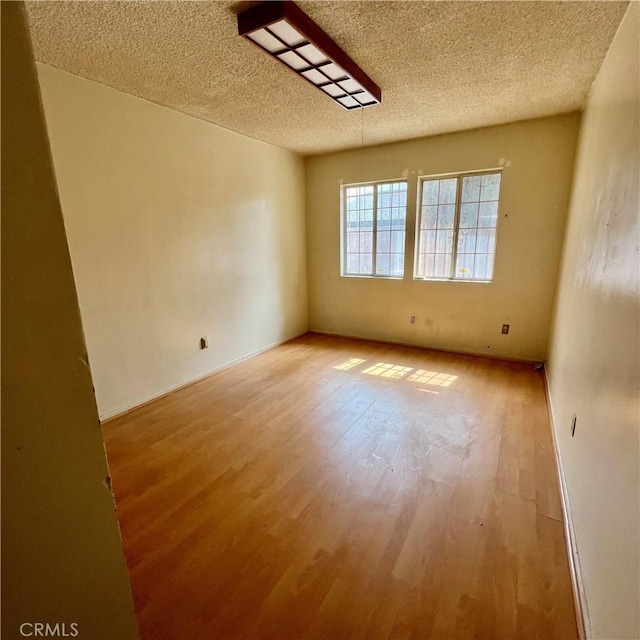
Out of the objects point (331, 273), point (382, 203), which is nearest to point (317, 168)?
point (382, 203)

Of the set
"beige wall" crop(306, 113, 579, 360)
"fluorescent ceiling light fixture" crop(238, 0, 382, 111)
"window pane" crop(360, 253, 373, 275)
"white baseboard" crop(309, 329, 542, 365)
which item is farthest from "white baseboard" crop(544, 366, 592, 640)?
"window pane" crop(360, 253, 373, 275)

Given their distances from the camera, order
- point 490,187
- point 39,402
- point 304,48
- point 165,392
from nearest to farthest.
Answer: point 39,402
point 304,48
point 165,392
point 490,187

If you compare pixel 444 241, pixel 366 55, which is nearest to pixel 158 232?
pixel 366 55

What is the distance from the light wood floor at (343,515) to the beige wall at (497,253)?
3.47ft

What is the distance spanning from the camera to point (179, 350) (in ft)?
10.8

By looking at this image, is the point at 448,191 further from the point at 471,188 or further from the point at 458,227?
the point at 458,227

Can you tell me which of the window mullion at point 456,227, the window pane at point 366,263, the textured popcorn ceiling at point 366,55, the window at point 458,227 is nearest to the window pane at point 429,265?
the window at point 458,227

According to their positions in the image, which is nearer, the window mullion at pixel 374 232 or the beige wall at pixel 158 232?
the beige wall at pixel 158 232

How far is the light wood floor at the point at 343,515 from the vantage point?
127 centimetres

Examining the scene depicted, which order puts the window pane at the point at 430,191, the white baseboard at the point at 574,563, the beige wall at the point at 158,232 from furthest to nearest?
the window pane at the point at 430,191 → the beige wall at the point at 158,232 → the white baseboard at the point at 574,563

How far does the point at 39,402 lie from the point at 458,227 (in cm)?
420

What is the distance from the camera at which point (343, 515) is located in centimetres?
173

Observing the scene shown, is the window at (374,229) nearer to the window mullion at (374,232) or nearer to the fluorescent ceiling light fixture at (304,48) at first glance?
the window mullion at (374,232)

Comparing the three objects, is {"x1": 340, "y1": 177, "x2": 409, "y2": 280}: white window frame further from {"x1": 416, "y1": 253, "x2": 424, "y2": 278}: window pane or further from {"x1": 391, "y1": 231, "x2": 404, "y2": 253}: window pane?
{"x1": 416, "y1": 253, "x2": 424, "y2": 278}: window pane
